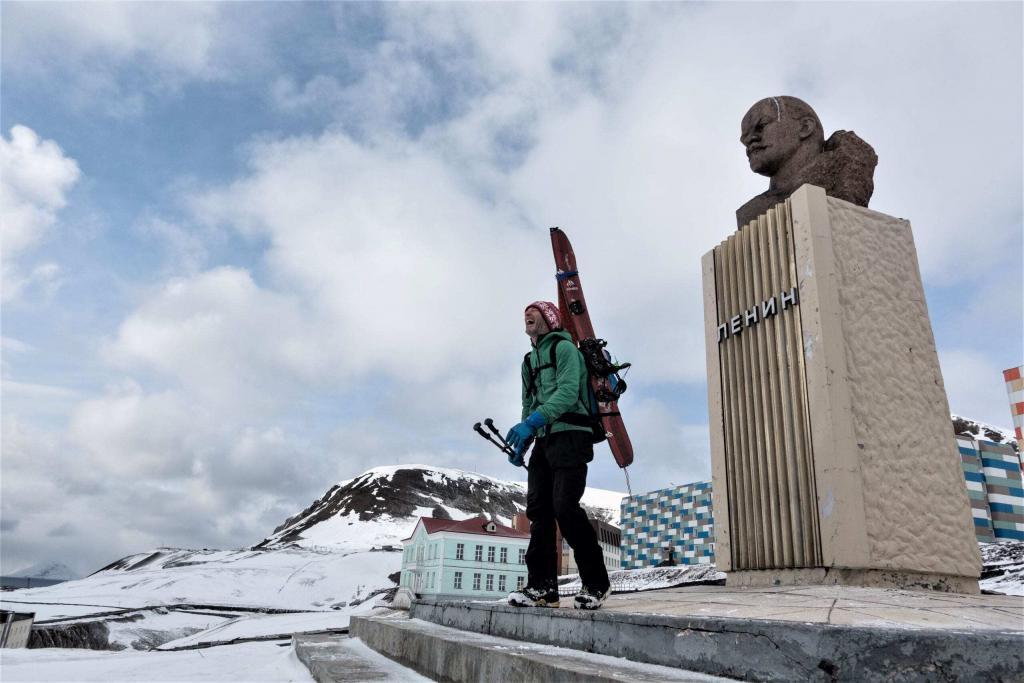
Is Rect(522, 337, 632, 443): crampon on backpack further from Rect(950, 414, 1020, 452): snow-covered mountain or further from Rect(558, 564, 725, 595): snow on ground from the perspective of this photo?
Rect(950, 414, 1020, 452): snow-covered mountain

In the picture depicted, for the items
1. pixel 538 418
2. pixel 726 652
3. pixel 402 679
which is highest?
pixel 538 418

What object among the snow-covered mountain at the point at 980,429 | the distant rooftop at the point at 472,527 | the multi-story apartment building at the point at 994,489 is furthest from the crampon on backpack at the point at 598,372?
the snow-covered mountain at the point at 980,429

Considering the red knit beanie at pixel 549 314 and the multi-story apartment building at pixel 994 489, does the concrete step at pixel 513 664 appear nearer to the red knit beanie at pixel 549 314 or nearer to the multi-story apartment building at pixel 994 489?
the red knit beanie at pixel 549 314

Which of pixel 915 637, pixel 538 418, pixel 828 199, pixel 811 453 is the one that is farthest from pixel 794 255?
pixel 915 637

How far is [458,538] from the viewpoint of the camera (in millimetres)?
30688

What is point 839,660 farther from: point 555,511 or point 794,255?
point 794,255

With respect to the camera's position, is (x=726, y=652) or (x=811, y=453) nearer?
(x=726, y=652)

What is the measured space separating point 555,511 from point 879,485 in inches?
127

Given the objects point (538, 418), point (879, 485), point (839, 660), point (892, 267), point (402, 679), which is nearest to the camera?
point (839, 660)

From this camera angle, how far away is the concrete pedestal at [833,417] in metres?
4.78

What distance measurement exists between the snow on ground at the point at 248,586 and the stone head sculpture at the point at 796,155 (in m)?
41.5

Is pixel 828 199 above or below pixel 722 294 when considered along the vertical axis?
above

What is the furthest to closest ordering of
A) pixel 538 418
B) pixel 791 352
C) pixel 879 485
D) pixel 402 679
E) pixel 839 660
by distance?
pixel 791 352
pixel 879 485
pixel 538 418
pixel 402 679
pixel 839 660

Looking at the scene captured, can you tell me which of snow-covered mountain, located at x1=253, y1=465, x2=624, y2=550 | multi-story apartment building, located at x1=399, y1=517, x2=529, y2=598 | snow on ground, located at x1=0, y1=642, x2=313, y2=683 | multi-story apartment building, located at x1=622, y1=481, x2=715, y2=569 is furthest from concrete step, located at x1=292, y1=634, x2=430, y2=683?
snow-covered mountain, located at x1=253, y1=465, x2=624, y2=550
